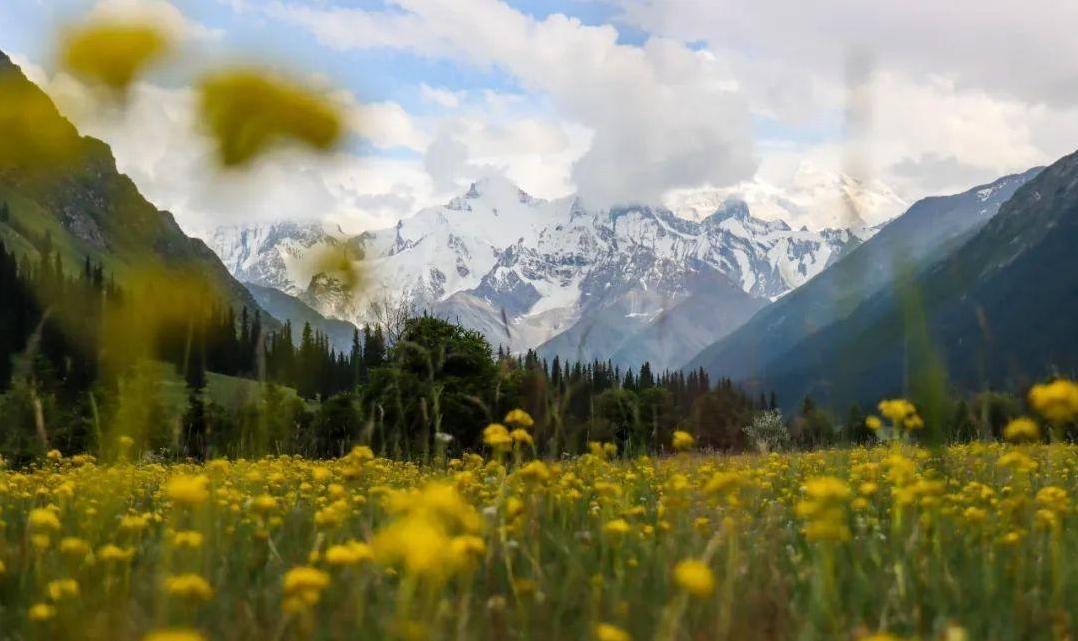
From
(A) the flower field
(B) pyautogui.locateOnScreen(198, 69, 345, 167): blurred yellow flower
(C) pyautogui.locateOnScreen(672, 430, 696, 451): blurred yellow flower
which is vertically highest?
(B) pyautogui.locateOnScreen(198, 69, 345, 167): blurred yellow flower

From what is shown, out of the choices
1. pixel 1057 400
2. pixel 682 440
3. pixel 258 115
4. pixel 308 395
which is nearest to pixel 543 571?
pixel 682 440

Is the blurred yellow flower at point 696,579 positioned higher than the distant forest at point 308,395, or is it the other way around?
the distant forest at point 308,395

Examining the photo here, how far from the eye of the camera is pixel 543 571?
451cm

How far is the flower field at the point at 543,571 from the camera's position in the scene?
308 centimetres

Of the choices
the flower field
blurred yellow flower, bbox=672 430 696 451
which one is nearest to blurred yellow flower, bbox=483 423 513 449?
the flower field

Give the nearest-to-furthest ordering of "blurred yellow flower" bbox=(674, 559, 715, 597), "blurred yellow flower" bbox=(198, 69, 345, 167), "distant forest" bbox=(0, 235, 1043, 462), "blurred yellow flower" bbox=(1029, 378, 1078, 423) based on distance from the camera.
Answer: "blurred yellow flower" bbox=(674, 559, 715, 597) → "blurred yellow flower" bbox=(198, 69, 345, 167) → "blurred yellow flower" bbox=(1029, 378, 1078, 423) → "distant forest" bbox=(0, 235, 1043, 462)

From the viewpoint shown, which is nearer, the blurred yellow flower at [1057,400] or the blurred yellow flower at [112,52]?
the blurred yellow flower at [112,52]

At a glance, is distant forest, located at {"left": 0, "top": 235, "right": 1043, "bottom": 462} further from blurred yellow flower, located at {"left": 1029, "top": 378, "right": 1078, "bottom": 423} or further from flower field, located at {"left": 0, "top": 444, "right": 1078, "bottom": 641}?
blurred yellow flower, located at {"left": 1029, "top": 378, "right": 1078, "bottom": 423}

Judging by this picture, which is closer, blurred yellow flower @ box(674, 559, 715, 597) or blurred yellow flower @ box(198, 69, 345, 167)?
blurred yellow flower @ box(674, 559, 715, 597)

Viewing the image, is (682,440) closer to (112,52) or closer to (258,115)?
(258,115)

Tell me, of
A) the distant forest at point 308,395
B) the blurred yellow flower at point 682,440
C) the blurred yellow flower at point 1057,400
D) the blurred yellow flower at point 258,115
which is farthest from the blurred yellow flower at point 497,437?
the blurred yellow flower at point 1057,400

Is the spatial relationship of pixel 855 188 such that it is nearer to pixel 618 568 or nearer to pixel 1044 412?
pixel 1044 412

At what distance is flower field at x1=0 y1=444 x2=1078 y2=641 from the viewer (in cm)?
308

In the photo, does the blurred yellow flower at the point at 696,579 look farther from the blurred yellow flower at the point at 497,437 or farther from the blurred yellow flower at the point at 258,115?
the blurred yellow flower at the point at 497,437
